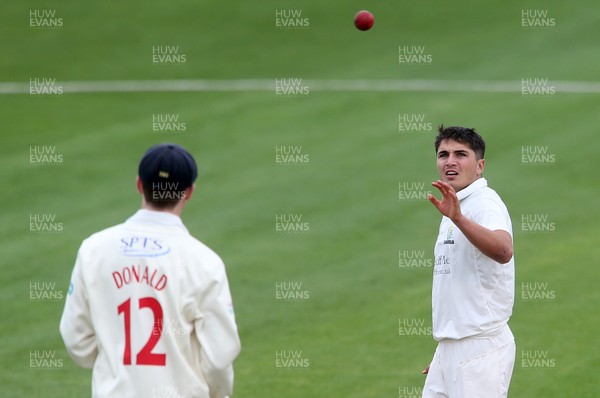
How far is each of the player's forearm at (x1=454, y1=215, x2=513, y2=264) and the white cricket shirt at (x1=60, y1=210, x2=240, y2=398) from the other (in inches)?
86.0

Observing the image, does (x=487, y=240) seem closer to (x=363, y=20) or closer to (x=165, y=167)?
(x=165, y=167)

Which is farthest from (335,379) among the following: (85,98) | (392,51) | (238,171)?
(392,51)

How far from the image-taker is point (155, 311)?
634 cm

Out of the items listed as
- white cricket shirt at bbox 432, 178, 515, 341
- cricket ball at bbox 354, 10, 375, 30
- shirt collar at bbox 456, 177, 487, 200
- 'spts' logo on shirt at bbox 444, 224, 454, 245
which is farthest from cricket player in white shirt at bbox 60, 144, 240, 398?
cricket ball at bbox 354, 10, 375, 30

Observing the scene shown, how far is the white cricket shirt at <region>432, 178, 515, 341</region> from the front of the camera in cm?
835

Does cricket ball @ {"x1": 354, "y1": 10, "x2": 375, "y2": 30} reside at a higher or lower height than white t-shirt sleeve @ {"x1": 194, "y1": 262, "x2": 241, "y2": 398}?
higher

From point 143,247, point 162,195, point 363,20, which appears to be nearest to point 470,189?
point 162,195

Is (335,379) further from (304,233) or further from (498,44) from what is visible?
(498,44)

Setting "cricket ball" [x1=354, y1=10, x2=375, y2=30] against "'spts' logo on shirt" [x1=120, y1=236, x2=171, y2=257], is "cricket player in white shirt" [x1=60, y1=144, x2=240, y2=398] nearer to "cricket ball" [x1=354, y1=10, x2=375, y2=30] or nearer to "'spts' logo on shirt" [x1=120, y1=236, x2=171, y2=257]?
"'spts' logo on shirt" [x1=120, y1=236, x2=171, y2=257]

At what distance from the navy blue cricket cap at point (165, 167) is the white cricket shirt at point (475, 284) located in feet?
8.92

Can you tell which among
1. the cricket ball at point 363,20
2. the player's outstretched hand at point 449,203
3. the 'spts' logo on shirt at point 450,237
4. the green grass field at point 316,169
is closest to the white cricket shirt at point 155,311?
the player's outstretched hand at point 449,203

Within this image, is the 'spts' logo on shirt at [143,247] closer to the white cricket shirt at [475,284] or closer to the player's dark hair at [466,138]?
the white cricket shirt at [475,284]

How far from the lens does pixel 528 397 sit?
41.9ft

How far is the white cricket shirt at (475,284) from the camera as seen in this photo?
8.35 m
